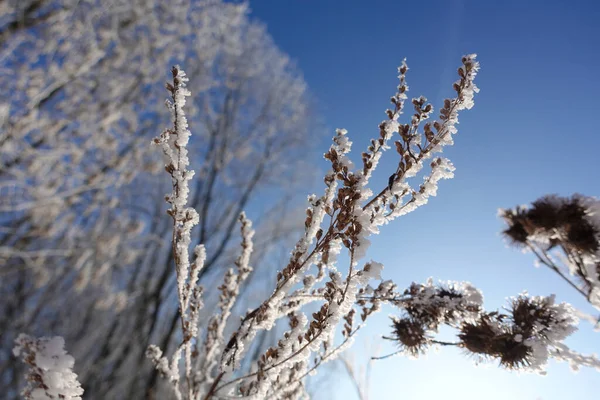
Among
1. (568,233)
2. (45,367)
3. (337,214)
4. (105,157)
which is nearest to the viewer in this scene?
(45,367)

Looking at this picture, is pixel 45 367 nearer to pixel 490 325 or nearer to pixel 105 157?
pixel 490 325

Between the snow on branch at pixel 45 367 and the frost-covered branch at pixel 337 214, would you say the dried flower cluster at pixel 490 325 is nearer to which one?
the frost-covered branch at pixel 337 214

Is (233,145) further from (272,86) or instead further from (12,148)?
(12,148)

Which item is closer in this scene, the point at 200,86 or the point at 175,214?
the point at 175,214

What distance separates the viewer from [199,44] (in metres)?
7.34

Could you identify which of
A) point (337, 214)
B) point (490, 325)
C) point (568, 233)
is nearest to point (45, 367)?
point (337, 214)

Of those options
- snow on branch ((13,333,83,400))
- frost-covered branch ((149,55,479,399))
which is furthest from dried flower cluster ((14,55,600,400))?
snow on branch ((13,333,83,400))

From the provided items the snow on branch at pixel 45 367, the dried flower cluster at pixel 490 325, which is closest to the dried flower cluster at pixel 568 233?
the dried flower cluster at pixel 490 325

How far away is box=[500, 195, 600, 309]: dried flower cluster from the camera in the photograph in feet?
5.39

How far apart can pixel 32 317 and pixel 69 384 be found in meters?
6.78

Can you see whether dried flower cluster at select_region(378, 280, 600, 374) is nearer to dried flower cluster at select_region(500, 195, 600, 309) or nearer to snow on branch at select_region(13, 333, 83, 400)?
dried flower cluster at select_region(500, 195, 600, 309)

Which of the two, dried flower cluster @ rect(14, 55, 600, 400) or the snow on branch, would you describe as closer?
the snow on branch

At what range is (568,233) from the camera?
1.68 meters

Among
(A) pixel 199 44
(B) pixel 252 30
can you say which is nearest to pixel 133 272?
(A) pixel 199 44
